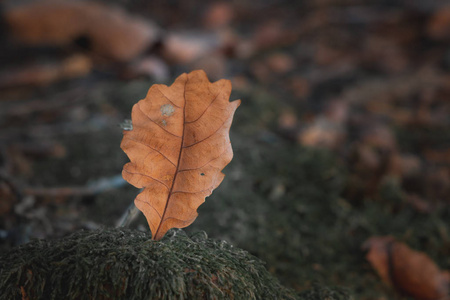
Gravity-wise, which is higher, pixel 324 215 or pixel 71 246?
pixel 71 246

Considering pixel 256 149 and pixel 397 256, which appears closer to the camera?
pixel 397 256

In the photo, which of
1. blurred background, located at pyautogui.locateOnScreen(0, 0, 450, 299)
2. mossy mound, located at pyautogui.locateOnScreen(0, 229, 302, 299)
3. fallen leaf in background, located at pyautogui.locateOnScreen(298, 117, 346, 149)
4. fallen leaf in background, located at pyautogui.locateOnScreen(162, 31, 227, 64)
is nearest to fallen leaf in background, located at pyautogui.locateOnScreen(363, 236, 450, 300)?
blurred background, located at pyautogui.locateOnScreen(0, 0, 450, 299)

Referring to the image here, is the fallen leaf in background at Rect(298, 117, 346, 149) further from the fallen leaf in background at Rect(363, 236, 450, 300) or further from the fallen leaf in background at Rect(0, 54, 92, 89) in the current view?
the fallen leaf in background at Rect(0, 54, 92, 89)

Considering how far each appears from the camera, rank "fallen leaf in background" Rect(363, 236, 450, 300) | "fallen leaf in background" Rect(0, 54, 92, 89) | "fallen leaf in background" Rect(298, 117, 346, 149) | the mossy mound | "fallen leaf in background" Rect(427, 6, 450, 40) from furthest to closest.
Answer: "fallen leaf in background" Rect(427, 6, 450, 40), "fallen leaf in background" Rect(0, 54, 92, 89), "fallen leaf in background" Rect(298, 117, 346, 149), "fallen leaf in background" Rect(363, 236, 450, 300), the mossy mound

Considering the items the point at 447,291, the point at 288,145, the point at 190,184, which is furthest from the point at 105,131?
the point at 447,291

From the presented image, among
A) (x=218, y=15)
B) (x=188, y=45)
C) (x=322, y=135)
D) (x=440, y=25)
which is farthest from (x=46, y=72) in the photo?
(x=440, y=25)

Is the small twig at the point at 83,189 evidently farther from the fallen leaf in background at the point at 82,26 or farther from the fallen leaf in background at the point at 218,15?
the fallen leaf in background at the point at 218,15

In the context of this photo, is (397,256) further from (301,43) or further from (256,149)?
(301,43)

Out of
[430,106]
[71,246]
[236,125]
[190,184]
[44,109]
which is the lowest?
[44,109]
